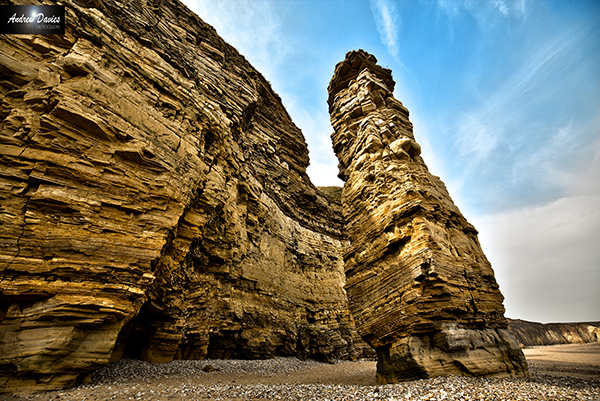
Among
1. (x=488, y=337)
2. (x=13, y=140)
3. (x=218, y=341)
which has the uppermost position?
(x=13, y=140)

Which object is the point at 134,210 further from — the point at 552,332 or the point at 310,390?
the point at 552,332

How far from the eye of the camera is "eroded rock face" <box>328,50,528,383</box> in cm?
706

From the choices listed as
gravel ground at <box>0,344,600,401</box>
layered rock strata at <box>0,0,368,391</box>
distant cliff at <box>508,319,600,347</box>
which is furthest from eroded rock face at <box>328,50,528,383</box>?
distant cliff at <box>508,319,600,347</box>

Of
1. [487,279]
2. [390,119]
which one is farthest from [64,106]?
[487,279]

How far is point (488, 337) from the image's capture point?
24.7 feet

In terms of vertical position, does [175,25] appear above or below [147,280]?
above

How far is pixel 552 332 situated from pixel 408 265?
73936 mm

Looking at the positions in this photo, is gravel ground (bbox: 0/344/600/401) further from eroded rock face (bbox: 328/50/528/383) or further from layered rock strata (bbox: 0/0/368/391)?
layered rock strata (bbox: 0/0/368/391)

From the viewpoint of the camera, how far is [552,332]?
2063 inches

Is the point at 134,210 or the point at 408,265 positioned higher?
the point at 134,210

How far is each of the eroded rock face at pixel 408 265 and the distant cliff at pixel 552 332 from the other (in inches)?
2365

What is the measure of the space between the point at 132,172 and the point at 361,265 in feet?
31.3

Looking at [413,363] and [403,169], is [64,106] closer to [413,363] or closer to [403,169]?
[403,169]

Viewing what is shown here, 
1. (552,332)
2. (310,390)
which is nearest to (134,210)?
(310,390)
